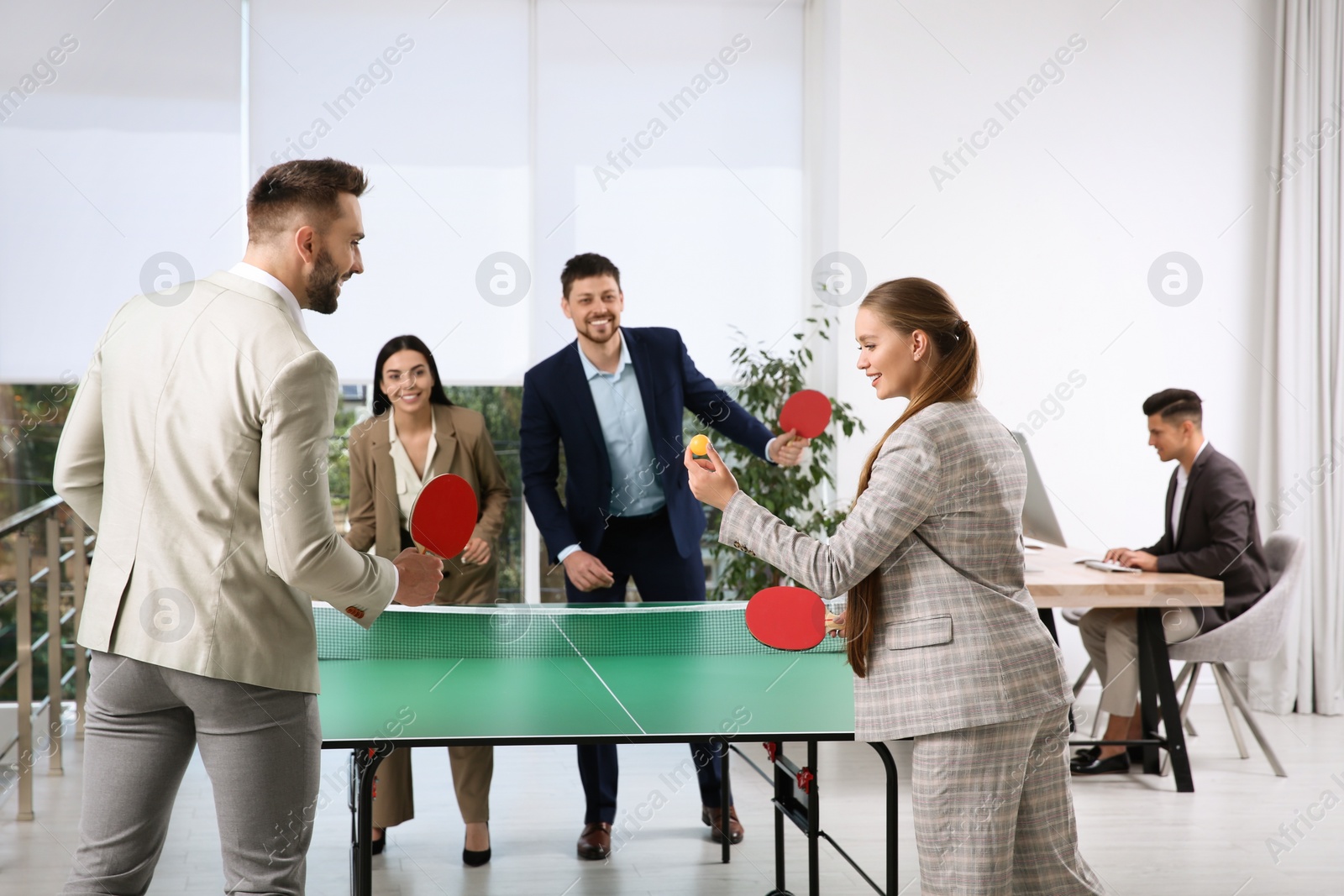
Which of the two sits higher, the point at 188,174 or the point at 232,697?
the point at 188,174

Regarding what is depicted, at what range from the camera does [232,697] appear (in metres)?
1.56

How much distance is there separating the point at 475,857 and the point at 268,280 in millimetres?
2185

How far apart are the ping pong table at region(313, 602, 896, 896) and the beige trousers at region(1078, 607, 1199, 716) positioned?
177cm

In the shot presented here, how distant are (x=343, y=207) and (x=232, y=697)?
30.1 inches

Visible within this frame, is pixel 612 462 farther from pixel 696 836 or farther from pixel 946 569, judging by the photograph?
pixel 946 569

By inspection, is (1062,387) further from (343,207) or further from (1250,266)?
(343,207)

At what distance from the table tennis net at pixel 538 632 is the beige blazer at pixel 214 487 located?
1.19 meters

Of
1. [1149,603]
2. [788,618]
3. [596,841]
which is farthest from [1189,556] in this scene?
[788,618]

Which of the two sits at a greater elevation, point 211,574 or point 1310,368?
point 1310,368

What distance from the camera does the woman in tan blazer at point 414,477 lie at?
3.29 metres

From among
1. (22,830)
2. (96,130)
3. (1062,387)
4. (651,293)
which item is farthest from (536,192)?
(22,830)

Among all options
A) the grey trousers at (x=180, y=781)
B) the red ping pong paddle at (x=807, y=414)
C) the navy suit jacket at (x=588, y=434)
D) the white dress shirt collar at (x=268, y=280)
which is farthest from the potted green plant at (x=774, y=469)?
the grey trousers at (x=180, y=781)

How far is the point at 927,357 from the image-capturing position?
5.94 feet

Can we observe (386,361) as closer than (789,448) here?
No
